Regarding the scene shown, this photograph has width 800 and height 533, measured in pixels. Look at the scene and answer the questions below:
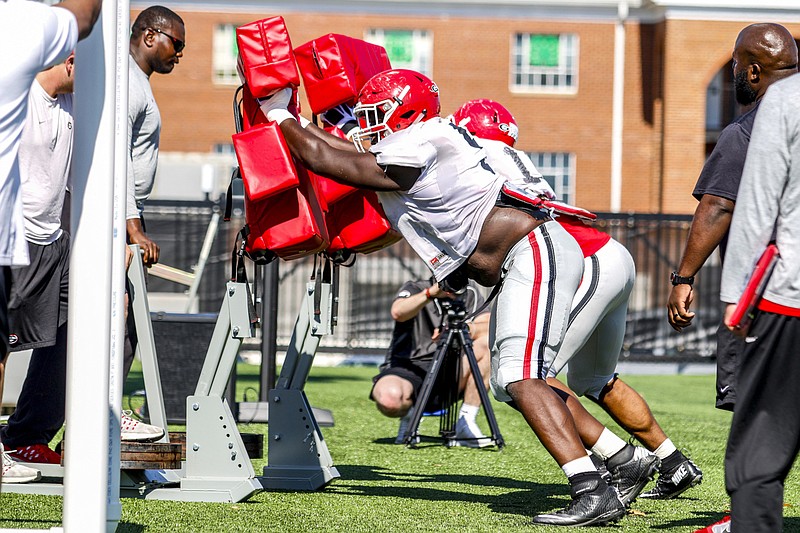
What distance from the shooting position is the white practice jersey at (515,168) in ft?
18.3

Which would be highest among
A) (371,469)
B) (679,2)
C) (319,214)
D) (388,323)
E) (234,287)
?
(679,2)

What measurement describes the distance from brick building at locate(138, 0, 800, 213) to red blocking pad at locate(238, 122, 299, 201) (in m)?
28.5

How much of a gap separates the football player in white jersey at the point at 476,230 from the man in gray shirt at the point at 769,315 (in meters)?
1.35

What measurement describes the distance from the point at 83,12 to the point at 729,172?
266 centimetres

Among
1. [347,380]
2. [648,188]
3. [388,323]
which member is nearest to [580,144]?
[648,188]

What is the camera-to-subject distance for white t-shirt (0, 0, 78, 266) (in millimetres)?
3334

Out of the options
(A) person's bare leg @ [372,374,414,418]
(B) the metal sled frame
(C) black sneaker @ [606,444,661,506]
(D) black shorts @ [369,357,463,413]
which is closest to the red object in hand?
(C) black sneaker @ [606,444,661,506]

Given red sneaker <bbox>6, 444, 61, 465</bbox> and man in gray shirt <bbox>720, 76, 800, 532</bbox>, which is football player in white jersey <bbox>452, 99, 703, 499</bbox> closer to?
man in gray shirt <bbox>720, 76, 800, 532</bbox>

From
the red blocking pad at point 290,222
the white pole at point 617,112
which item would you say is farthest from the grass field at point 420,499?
the white pole at point 617,112

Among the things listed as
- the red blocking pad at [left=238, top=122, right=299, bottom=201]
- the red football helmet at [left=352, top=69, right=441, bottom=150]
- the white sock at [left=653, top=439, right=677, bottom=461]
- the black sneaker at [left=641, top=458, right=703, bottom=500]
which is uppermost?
the red football helmet at [left=352, top=69, right=441, bottom=150]

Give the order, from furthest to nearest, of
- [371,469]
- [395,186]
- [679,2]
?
[679,2] < [371,469] < [395,186]

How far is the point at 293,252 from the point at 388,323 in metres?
13.7

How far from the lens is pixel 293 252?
209 inches

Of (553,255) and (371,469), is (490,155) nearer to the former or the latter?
(553,255)
